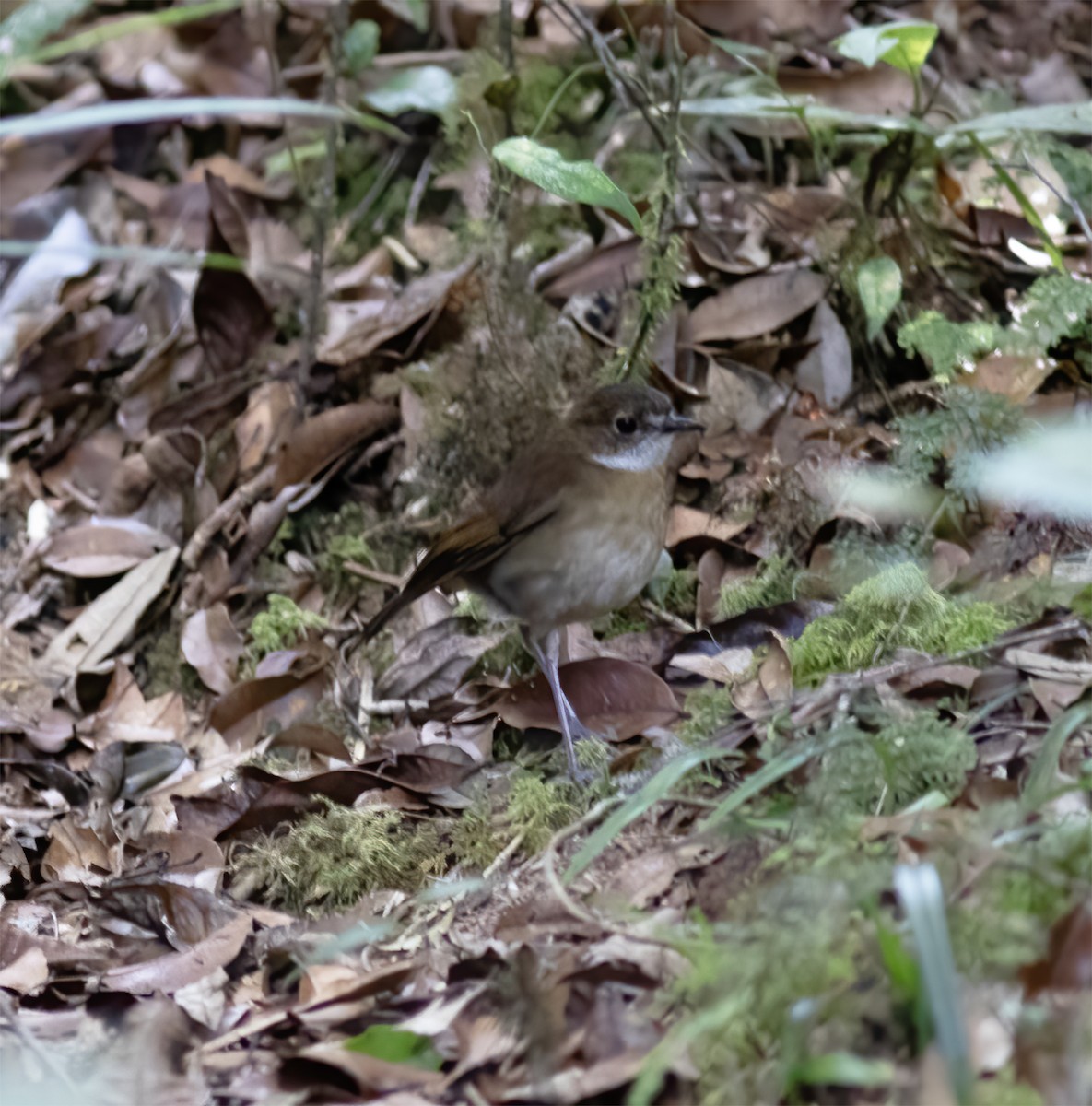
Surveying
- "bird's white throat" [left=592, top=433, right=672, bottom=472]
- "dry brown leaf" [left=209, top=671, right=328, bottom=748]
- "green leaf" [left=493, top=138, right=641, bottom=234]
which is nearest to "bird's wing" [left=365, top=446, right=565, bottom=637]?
"bird's white throat" [left=592, top=433, right=672, bottom=472]

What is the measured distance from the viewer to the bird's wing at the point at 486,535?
450 cm

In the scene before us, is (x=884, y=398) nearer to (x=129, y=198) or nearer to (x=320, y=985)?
(x=320, y=985)

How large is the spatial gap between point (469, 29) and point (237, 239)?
4.98ft

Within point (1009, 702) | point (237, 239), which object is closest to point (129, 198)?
point (237, 239)

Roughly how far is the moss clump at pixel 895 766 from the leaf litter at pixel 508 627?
0.01 m

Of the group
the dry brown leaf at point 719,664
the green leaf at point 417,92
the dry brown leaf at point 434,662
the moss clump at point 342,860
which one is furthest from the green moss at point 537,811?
the green leaf at point 417,92

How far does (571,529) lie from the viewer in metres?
4.51

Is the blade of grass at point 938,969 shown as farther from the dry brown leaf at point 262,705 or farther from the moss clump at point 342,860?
the dry brown leaf at point 262,705

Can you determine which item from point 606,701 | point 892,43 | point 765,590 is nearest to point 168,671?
point 606,701

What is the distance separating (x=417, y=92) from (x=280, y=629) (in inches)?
102

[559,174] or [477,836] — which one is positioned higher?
[559,174]

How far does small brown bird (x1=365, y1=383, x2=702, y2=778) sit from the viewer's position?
444 centimetres

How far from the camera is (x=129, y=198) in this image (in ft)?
24.0

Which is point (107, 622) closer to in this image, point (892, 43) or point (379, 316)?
point (379, 316)
